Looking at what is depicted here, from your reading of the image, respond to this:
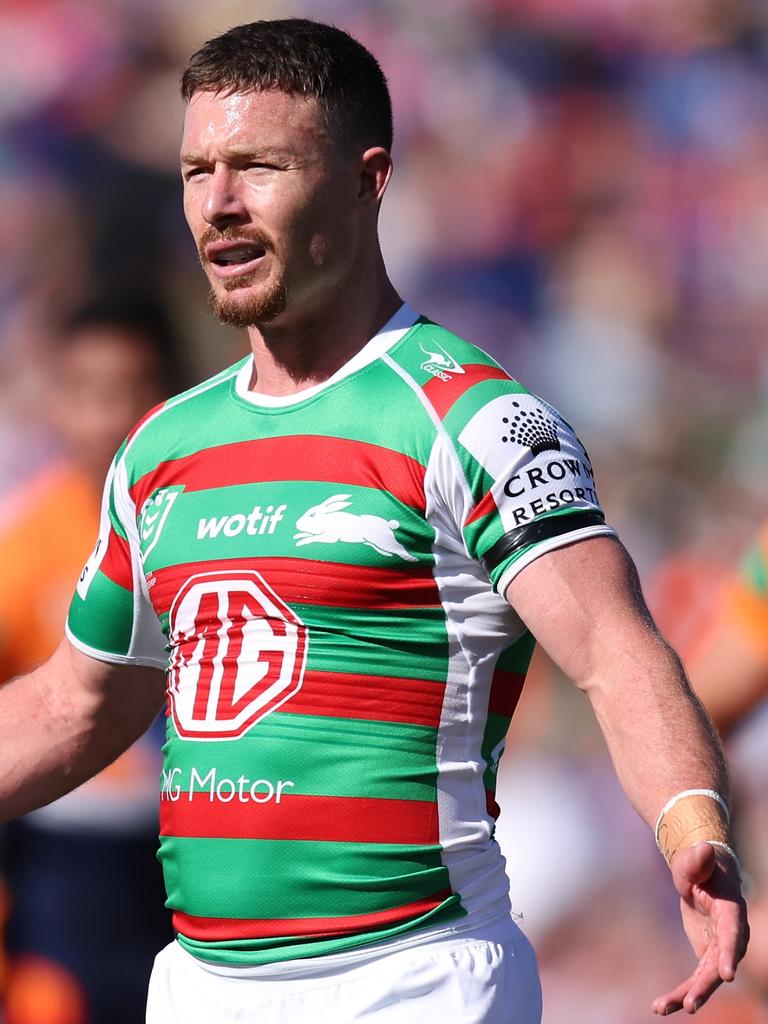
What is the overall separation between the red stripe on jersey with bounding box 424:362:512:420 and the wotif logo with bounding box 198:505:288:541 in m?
0.29

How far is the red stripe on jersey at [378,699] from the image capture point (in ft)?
8.52

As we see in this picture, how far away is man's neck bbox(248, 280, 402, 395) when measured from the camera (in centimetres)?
286

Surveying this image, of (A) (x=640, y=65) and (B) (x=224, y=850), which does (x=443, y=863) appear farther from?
(A) (x=640, y=65)

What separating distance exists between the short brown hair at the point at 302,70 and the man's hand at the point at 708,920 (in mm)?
1393

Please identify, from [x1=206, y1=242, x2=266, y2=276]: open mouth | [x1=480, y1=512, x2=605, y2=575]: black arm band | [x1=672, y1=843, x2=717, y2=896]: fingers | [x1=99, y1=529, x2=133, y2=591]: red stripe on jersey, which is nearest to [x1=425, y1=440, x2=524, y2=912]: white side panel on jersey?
[x1=480, y1=512, x2=605, y2=575]: black arm band

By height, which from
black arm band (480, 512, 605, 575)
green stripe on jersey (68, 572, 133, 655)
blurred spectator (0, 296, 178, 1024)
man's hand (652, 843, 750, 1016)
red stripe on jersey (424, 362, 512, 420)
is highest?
red stripe on jersey (424, 362, 512, 420)

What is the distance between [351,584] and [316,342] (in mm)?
486

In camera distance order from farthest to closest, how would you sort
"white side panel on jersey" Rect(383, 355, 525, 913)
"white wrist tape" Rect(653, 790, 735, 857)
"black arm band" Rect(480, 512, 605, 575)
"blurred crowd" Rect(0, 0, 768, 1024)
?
"blurred crowd" Rect(0, 0, 768, 1024) → "white side panel on jersey" Rect(383, 355, 525, 913) → "black arm band" Rect(480, 512, 605, 575) → "white wrist tape" Rect(653, 790, 735, 857)

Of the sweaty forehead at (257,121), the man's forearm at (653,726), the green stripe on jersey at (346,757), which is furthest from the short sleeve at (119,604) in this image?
the man's forearm at (653,726)

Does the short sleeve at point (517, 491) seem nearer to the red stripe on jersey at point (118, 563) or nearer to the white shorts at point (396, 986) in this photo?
the white shorts at point (396, 986)

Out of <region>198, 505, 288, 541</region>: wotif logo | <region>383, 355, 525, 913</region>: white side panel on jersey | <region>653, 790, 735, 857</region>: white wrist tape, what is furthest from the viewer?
<region>198, 505, 288, 541</region>: wotif logo

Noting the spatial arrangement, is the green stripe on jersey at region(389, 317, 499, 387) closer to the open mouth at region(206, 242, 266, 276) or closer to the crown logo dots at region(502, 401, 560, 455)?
the crown logo dots at region(502, 401, 560, 455)

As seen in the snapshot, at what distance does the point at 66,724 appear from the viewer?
3100mm

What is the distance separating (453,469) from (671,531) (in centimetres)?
397
